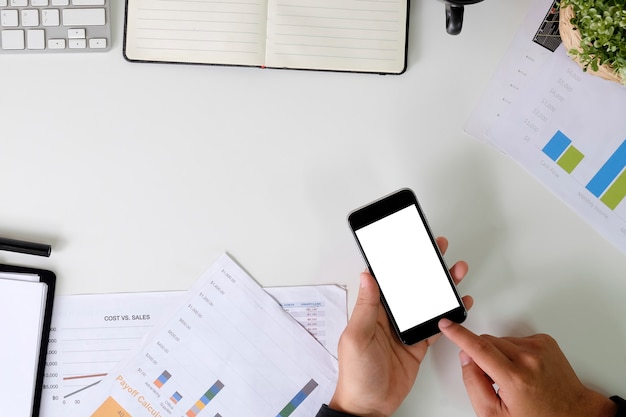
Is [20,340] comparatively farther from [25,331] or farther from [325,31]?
[325,31]

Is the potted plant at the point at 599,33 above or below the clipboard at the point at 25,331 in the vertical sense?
above

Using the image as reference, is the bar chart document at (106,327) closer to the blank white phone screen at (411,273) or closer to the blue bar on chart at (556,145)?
the blank white phone screen at (411,273)

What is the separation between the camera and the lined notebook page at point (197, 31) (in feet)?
2.53

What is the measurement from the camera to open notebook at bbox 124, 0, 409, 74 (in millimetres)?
771

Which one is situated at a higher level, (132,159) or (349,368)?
(132,159)

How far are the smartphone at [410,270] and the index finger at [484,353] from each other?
3 centimetres

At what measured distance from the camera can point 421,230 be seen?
2.37ft

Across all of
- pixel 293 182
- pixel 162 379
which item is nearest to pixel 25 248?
pixel 162 379

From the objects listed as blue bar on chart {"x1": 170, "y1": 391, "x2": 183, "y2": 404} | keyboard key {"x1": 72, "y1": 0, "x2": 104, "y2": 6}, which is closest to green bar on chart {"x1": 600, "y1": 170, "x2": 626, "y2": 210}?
blue bar on chart {"x1": 170, "y1": 391, "x2": 183, "y2": 404}

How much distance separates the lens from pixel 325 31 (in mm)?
777

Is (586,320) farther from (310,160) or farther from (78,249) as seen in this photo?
(78,249)

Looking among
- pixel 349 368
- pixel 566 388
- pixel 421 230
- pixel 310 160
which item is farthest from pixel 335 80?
pixel 566 388

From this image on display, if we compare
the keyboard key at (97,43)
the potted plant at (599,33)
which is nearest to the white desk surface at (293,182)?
the keyboard key at (97,43)

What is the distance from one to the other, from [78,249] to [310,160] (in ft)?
1.10
